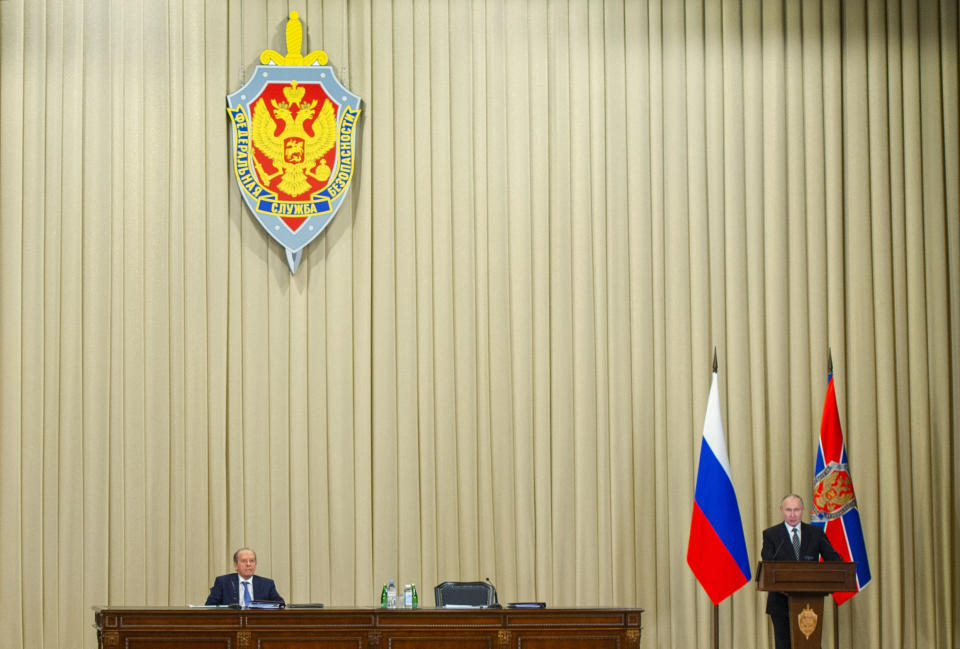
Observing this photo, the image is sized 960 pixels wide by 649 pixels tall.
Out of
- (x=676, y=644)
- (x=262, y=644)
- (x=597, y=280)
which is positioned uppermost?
(x=597, y=280)

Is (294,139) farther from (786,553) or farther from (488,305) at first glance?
(786,553)

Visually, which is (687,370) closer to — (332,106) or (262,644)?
(332,106)

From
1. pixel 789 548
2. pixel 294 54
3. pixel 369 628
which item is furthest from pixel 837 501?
pixel 294 54

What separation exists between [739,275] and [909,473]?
2.05m

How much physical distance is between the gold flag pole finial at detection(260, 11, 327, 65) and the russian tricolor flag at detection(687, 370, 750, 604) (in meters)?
4.24

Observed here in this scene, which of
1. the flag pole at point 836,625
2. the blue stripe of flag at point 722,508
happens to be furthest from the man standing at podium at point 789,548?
the flag pole at point 836,625

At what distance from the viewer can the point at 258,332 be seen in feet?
30.2

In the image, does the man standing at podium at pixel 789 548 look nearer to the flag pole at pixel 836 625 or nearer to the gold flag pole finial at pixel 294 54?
the flag pole at pixel 836 625

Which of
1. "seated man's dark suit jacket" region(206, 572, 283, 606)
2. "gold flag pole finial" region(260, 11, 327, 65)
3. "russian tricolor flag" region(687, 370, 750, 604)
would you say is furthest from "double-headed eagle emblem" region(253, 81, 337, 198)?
"russian tricolor flag" region(687, 370, 750, 604)

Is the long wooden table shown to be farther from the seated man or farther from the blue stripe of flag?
the blue stripe of flag

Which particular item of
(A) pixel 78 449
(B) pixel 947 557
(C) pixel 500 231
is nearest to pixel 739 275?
(C) pixel 500 231

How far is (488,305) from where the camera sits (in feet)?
30.6

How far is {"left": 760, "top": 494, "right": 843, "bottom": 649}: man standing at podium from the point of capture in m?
8.02

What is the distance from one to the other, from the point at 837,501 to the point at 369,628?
3.71 m
